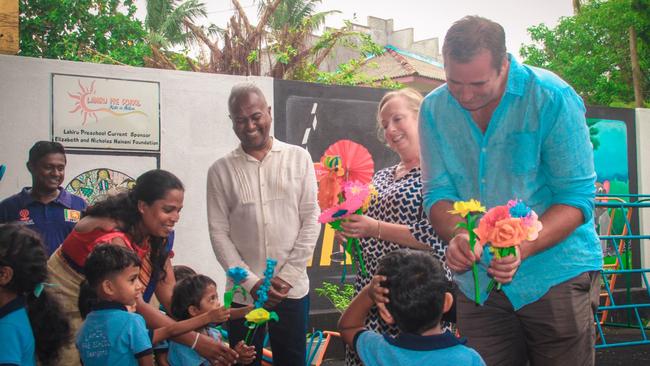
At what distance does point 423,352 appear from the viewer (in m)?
2.56

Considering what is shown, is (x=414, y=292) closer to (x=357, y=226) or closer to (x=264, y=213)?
(x=357, y=226)

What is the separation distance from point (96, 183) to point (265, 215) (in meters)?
2.99

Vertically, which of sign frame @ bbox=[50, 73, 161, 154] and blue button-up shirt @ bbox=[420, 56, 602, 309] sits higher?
Result: sign frame @ bbox=[50, 73, 161, 154]

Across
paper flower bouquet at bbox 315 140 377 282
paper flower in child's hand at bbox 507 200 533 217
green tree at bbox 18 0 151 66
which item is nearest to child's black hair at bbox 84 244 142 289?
paper flower bouquet at bbox 315 140 377 282

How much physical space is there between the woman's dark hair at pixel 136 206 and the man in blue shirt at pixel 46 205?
170 centimetres

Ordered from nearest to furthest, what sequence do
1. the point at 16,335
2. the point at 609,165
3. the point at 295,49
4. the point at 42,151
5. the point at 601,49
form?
the point at 16,335, the point at 42,151, the point at 609,165, the point at 295,49, the point at 601,49

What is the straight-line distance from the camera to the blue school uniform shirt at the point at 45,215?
17.4ft

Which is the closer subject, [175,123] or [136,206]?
[136,206]

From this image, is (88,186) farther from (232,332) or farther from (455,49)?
(455,49)

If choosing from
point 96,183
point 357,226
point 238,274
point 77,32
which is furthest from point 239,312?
point 77,32

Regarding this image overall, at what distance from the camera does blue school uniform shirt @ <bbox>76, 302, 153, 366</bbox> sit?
10.6 feet

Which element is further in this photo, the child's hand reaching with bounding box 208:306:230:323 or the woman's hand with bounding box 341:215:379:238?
the child's hand reaching with bounding box 208:306:230:323

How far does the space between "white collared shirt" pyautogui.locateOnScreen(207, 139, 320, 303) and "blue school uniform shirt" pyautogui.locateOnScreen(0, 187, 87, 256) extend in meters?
1.71

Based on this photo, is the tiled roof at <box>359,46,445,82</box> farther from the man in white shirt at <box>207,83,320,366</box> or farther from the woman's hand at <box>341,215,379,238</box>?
the woman's hand at <box>341,215,379,238</box>
